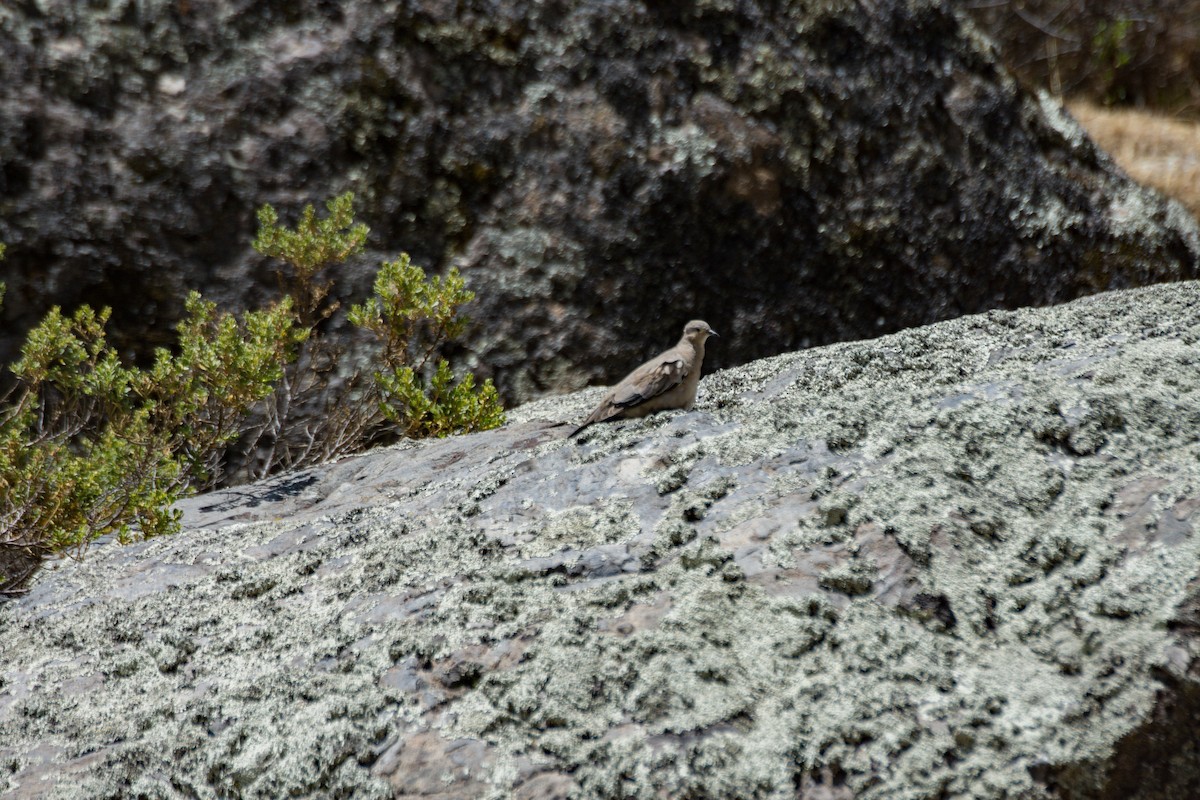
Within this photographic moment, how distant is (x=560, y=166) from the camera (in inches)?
233

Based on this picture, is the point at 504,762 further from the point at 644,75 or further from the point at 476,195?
the point at 644,75

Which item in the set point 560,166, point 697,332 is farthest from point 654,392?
point 560,166

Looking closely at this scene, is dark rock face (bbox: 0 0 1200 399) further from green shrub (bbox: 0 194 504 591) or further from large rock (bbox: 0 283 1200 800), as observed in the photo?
large rock (bbox: 0 283 1200 800)

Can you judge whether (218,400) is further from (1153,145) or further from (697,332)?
(1153,145)

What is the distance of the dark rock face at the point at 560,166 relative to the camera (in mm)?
5547

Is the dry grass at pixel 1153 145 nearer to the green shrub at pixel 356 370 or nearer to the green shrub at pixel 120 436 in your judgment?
the green shrub at pixel 356 370

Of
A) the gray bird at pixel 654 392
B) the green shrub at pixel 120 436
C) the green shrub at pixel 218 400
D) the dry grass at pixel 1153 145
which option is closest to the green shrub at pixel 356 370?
the green shrub at pixel 218 400

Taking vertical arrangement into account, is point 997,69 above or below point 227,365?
above

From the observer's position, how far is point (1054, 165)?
6.61 m

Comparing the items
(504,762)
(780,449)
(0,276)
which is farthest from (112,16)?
(504,762)

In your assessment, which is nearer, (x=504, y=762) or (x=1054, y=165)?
(x=504, y=762)

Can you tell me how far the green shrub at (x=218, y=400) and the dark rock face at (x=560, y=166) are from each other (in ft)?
1.20

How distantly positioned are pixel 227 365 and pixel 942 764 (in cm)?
334

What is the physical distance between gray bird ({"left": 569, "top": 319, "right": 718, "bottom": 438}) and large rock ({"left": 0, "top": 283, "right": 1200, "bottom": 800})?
70 cm
